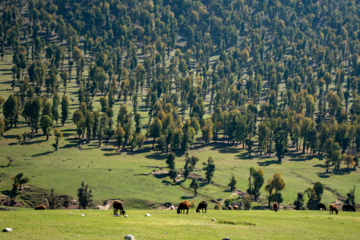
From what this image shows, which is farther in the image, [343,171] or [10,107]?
[10,107]

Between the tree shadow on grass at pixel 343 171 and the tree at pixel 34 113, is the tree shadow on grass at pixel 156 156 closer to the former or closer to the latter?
the tree at pixel 34 113

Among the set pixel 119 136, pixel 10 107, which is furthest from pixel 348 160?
pixel 10 107

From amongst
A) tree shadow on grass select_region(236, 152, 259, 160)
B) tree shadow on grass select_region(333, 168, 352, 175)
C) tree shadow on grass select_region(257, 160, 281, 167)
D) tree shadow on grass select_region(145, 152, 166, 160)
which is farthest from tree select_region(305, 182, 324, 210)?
Result: tree shadow on grass select_region(145, 152, 166, 160)

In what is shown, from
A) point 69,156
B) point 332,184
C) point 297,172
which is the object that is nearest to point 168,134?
point 69,156

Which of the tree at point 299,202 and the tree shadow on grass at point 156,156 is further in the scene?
the tree shadow on grass at point 156,156

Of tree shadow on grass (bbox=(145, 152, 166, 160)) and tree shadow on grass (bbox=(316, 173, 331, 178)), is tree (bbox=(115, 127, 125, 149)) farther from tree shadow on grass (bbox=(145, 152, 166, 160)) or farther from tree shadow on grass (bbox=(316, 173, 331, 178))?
tree shadow on grass (bbox=(316, 173, 331, 178))

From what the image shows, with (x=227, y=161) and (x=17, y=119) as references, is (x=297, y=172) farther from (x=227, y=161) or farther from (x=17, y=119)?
(x=17, y=119)

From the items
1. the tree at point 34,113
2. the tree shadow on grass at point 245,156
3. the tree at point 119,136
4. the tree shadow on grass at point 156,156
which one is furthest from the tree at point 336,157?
the tree at point 34,113

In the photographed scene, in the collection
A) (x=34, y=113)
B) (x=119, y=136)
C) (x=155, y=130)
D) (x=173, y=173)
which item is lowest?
(x=173, y=173)

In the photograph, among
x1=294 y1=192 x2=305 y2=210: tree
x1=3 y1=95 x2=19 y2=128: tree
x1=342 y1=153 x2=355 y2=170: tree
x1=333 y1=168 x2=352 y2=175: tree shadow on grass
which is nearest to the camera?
x1=294 y1=192 x2=305 y2=210: tree

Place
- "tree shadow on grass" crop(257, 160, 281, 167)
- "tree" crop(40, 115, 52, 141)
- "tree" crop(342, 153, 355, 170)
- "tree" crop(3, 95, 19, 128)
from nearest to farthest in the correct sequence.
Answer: "tree" crop(40, 115, 52, 141), "tree" crop(342, 153, 355, 170), "tree shadow on grass" crop(257, 160, 281, 167), "tree" crop(3, 95, 19, 128)

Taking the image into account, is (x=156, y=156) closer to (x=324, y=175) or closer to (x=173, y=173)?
(x=173, y=173)

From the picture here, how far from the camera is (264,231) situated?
38125 millimetres

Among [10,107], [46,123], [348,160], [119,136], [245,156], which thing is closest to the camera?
[46,123]
